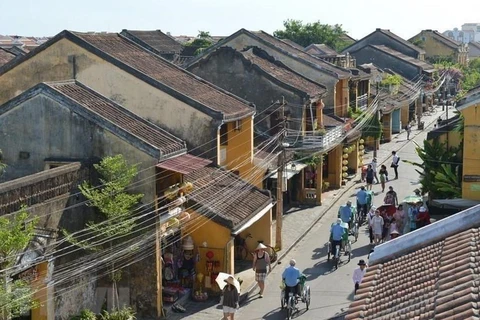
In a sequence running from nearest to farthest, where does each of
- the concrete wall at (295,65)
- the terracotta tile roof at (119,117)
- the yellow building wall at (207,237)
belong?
the terracotta tile roof at (119,117) < the yellow building wall at (207,237) < the concrete wall at (295,65)

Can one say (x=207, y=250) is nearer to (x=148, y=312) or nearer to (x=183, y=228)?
(x=183, y=228)

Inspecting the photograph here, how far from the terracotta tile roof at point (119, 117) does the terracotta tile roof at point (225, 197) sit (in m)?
2.14

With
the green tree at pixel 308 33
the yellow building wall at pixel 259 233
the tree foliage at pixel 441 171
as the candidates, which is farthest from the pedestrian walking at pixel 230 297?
the green tree at pixel 308 33

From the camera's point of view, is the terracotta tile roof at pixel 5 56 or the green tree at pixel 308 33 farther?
the green tree at pixel 308 33

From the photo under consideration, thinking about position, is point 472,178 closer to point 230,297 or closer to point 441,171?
point 441,171

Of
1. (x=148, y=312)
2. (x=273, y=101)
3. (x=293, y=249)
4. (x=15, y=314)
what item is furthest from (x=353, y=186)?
(x=15, y=314)

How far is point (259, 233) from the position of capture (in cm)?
2573

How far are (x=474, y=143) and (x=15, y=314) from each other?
1559cm

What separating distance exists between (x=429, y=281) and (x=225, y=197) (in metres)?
12.7

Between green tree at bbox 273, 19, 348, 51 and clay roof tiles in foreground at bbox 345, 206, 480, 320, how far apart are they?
70.2 metres

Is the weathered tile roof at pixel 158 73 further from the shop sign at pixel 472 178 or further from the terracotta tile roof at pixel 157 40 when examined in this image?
the terracotta tile roof at pixel 157 40

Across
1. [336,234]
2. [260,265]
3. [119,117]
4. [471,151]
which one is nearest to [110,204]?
[119,117]

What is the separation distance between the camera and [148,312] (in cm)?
1983

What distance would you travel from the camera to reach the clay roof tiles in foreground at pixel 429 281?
9320 millimetres
